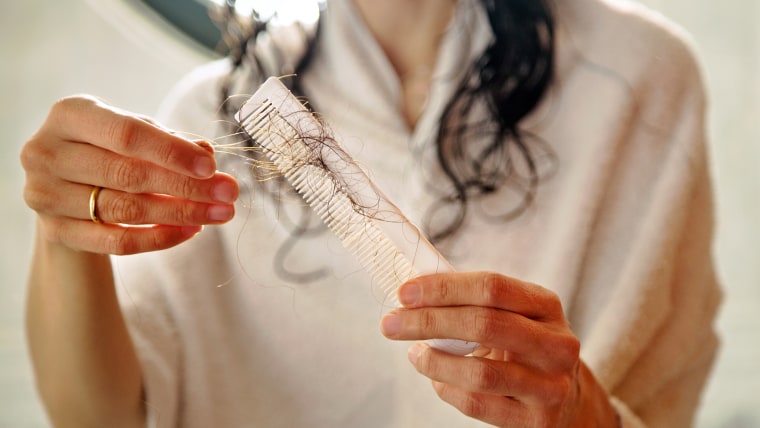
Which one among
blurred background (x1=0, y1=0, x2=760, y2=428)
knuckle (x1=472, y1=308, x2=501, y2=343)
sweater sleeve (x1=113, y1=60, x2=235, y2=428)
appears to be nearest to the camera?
knuckle (x1=472, y1=308, x2=501, y2=343)

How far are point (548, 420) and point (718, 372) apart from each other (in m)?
0.31

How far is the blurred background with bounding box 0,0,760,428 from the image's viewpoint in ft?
1.87

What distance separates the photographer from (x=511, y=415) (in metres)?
0.34

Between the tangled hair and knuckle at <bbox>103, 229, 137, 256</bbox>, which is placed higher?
the tangled hair

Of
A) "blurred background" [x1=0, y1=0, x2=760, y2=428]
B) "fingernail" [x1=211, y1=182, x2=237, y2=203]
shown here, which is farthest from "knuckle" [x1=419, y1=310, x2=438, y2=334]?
"blurred background" [x1=0, y1=0, x2=760, y2=428]

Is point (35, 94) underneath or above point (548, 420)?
above

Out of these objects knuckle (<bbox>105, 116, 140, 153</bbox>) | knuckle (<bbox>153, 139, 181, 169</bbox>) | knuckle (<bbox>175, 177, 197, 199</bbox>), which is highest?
knuckle (<bbox>105, 116, 140, 153</bbox>)

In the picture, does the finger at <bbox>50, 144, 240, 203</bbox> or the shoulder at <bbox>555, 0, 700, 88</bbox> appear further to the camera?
the shoulder at <bbox>555, 0, 700, 88</bbox>

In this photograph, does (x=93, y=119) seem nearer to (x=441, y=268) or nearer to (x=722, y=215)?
(x=441, y=268)

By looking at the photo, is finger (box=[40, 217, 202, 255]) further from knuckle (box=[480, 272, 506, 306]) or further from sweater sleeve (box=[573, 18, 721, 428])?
sweater sleeve (box=[573, 18, 721, 428])

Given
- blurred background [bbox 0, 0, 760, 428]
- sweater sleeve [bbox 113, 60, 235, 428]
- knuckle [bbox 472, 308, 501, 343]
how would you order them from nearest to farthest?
knuckle [bbox 472, 308, 501, 343] → sweater sleeve [bbox 113, 60, 235, 428] → blurred background [bbox 0, 0, 760, 428]

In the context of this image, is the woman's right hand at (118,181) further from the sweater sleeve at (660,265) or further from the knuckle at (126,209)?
the sweater sleeve at (660,265)

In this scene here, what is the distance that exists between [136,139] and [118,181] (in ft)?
0.10

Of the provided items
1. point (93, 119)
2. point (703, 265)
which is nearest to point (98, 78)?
Answer: point (93, 119)
